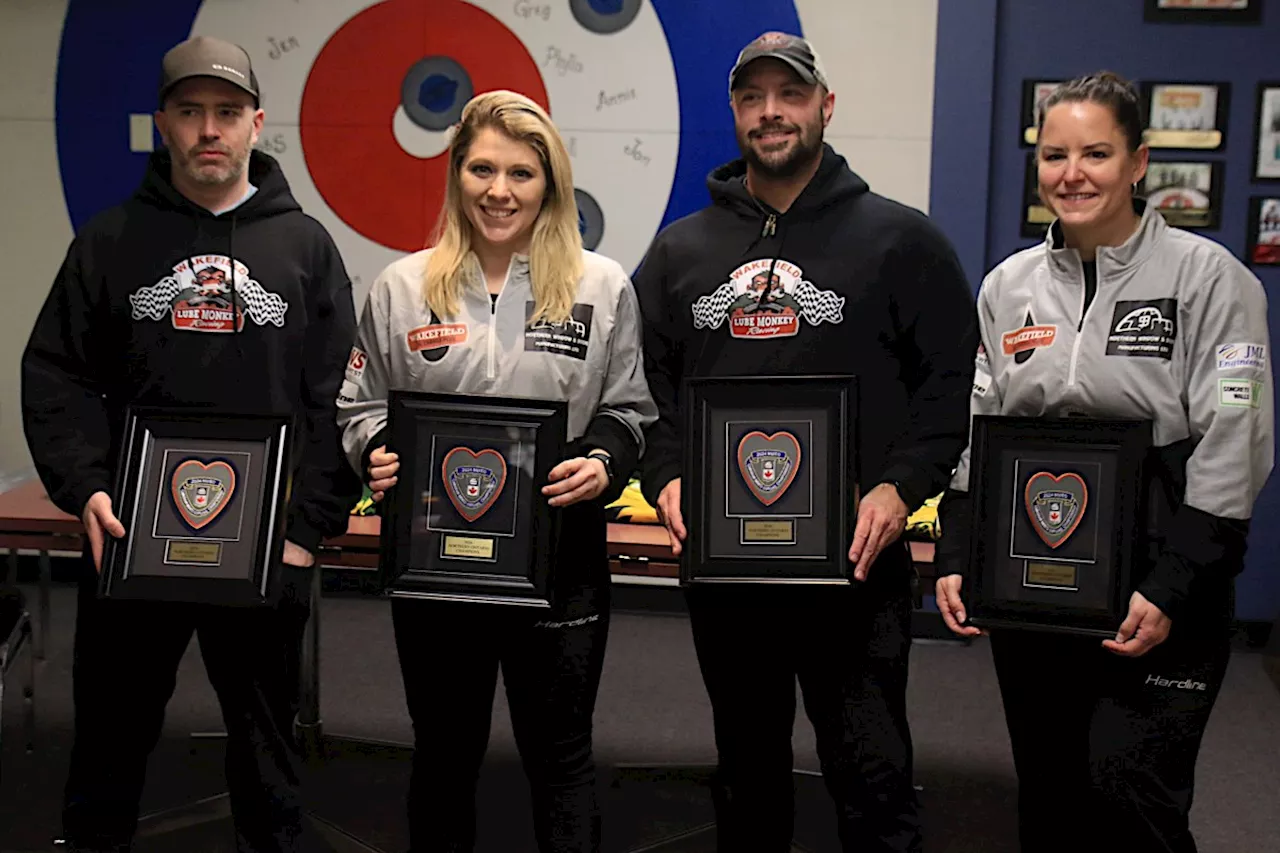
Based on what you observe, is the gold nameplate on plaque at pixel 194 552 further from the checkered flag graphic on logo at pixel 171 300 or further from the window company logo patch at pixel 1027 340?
the window company logo patch at pixel 1027 340

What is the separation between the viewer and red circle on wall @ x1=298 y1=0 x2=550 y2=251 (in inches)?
200

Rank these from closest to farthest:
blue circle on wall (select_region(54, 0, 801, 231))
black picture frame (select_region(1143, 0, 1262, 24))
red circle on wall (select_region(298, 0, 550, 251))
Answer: black picture frame (select_region(1143, 0, 1262, 24))
blue circle on wall (select_region(54, 0, 801, 231))
red circle on wall (select_region(298, 0, 550, 251))

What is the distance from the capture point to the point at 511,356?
2.31m

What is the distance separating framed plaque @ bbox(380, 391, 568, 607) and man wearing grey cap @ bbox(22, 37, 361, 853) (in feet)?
0.87

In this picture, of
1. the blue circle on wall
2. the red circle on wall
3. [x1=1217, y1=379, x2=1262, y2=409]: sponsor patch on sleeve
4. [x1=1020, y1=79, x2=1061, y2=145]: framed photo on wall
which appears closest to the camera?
[x1=1217, y1=379, x2=1262, y2=409]: sponsor patch on sleeve

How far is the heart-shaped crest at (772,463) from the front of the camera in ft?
7.42

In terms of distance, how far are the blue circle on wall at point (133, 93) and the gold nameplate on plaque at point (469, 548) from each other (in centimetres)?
297

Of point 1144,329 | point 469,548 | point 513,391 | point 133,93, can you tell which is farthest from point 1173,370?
point 133,93

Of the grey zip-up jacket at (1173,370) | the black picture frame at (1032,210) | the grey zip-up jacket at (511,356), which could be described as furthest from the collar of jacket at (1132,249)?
the black picture frame at (1032,210)

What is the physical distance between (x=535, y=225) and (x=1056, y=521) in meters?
1.12

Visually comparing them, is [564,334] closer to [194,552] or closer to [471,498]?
[471,498]

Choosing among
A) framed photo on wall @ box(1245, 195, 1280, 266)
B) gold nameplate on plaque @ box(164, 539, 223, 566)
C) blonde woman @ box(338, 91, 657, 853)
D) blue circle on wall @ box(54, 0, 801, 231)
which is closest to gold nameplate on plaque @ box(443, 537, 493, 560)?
blonde woman @ box(338, 91, 657, 853)

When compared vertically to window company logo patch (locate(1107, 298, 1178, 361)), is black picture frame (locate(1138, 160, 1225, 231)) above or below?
above

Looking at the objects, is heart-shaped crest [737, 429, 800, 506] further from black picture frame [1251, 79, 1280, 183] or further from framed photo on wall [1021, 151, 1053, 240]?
black picture frame [1251, 79, 1280, 183]
